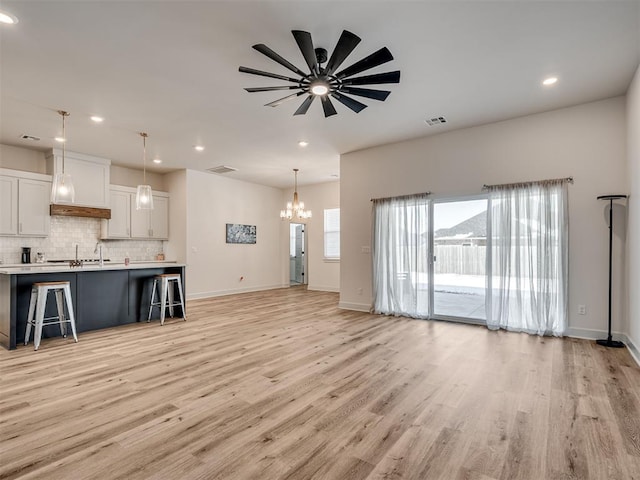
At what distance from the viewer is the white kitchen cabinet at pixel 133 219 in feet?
24.1

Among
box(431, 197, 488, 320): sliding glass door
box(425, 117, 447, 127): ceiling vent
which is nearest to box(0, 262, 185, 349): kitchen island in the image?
box(431, 197, 488, 320): sliding glass door

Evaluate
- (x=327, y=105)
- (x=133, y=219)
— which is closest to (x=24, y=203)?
(x=133, y=219)

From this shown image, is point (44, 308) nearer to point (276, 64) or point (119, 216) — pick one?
point (119, 216)

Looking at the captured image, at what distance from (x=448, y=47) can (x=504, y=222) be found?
2770mm

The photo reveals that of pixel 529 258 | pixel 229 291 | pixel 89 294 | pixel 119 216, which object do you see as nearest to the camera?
pixel 529 258

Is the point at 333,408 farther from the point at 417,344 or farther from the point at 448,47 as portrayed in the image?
the point at 448,47

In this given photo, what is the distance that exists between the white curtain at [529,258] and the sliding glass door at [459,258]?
0.82 feet

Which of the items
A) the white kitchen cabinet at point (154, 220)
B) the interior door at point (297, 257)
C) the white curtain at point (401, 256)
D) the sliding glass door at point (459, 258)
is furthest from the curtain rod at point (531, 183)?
the white kitchen cabinet at point (154, 220)

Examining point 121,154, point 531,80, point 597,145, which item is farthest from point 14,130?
point 597,145

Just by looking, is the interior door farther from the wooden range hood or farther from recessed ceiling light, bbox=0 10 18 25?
recessed ceiling light, bbox=0 10 18 25

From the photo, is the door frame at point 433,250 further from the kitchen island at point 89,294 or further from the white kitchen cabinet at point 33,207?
the white kitchen cabinet at point 33,207

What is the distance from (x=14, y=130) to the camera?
17.7ft

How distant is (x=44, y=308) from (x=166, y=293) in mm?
1703

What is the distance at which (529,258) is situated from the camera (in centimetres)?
469
